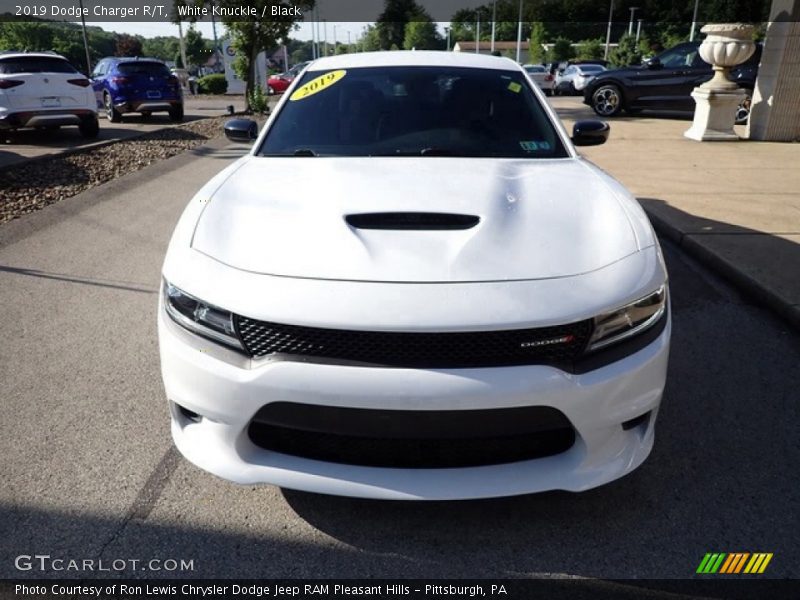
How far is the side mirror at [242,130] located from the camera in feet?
13.0

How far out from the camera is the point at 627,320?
2.03 m

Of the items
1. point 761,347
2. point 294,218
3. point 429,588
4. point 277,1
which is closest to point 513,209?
point 294,218

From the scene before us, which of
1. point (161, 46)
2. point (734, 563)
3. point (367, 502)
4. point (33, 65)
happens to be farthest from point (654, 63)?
point (161, 46)

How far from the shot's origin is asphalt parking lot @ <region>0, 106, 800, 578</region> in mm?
2113

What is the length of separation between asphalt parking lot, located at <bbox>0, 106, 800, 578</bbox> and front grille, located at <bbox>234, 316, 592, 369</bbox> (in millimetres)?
717

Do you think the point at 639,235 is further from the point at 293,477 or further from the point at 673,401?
the point at 293,477

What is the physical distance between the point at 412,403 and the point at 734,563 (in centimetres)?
125

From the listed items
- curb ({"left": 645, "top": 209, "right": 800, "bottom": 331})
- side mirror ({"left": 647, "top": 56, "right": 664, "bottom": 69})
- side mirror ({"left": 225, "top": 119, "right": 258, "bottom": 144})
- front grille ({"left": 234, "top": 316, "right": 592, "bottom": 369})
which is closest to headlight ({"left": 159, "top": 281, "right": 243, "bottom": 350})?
front grille ({"left": 234, "top": 316, "right": 592, "bottom": 369})

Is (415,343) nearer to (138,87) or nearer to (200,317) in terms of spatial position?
(200,317)

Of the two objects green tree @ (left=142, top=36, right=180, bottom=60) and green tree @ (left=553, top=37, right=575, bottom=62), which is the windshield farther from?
green tree @ (left=142, top=36, right=180, bottom=60)

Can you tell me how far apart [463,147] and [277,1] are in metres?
17.5

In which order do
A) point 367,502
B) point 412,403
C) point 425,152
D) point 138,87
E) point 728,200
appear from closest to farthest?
point 412,403 < point 367,502 < point 425,152 < point 728,200 < point 138,87

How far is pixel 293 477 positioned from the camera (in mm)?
1990

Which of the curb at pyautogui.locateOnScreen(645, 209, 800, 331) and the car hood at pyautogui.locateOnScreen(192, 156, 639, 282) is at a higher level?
the car hood at pyautogui.locateOnScreen(192, 156, 639, 282)
